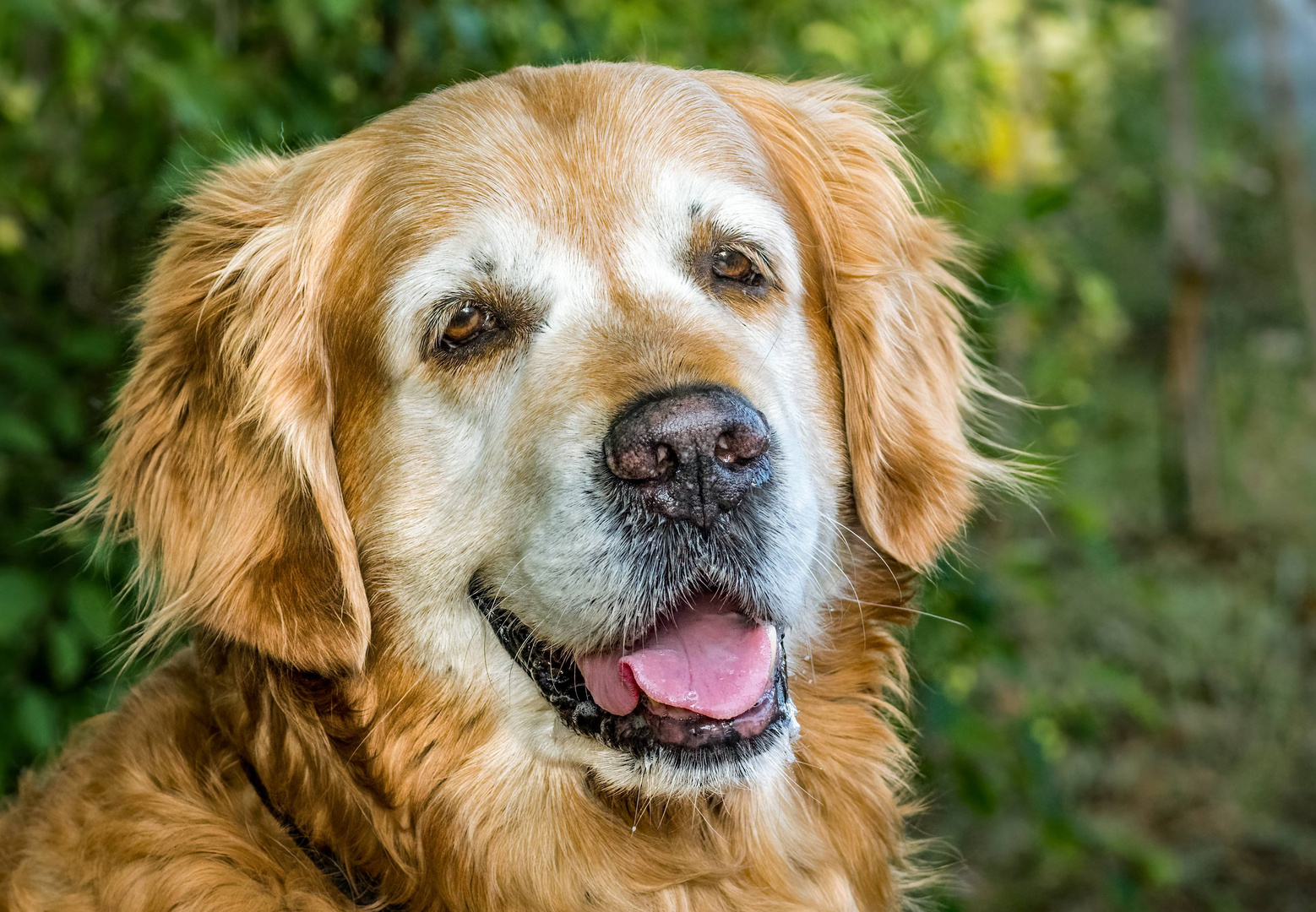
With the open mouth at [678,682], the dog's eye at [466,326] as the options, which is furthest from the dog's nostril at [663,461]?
the dog's eye at [466,326]

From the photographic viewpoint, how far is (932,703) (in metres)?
3.25

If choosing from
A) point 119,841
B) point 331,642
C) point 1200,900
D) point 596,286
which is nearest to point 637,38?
point 596,286

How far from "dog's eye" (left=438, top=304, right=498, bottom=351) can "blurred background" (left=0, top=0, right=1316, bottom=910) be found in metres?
0.84

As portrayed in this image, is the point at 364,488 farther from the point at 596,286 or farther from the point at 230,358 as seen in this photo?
the point at 596,286

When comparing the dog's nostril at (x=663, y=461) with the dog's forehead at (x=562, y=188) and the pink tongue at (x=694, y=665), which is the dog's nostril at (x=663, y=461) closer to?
the pink tongue at (x=694, y=665)

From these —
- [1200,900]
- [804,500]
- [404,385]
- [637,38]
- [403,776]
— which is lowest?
[1200,900]

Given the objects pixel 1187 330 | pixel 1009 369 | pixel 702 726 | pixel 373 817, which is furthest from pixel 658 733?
pixel 1187 330

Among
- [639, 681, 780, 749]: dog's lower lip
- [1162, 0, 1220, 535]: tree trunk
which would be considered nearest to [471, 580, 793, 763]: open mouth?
[639, 681, 780, 749]: dog's lower lip

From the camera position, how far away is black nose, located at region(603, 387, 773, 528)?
78.7 inches

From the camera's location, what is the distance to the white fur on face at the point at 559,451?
216 centimetres

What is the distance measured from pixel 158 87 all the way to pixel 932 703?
2417 millimetres

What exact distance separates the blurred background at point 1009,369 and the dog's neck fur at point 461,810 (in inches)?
18.8

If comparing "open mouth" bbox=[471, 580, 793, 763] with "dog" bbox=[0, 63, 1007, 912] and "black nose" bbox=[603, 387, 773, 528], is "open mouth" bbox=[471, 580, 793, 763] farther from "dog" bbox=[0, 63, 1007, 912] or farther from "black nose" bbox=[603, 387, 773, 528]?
"black nose" bbox=[603, 387, 773, 528]

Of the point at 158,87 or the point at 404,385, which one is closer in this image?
the point at 404,385
